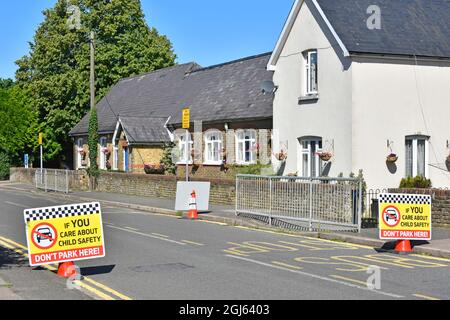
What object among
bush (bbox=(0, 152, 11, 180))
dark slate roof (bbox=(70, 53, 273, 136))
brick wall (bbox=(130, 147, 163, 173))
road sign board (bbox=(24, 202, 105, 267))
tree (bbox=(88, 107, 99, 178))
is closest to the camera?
road sign board (bbox=(24, 202, 105, 267))

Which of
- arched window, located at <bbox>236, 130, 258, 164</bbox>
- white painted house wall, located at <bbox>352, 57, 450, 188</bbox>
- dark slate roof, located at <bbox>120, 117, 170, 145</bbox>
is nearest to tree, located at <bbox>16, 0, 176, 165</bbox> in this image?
dark slate roof, located at <bbox>120, 117, 170, 145</bbox>

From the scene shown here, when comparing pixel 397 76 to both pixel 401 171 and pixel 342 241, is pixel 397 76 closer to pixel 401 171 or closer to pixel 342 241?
pixel 401 171

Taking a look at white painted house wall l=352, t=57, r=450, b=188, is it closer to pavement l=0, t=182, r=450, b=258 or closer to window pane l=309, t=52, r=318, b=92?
window pane l=309, t=52, r=318, b=92

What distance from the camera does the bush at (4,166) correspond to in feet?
190

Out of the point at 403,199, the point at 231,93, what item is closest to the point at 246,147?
the point at 231,93

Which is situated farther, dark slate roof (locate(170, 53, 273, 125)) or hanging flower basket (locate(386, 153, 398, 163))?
dark slate roof (locate(170, 53, 273, 125))

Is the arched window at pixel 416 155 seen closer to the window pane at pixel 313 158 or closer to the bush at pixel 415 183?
the bush at pixel 415 183

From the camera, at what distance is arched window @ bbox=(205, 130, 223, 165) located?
106 feet

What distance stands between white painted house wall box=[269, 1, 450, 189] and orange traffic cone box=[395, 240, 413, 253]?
8184mm

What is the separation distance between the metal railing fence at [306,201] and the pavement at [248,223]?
433 millimetres

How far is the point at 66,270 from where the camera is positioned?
10602mm

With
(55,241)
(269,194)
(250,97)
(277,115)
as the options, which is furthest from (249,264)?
(250,97)

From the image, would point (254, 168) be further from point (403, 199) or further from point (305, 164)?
point (403, 199)

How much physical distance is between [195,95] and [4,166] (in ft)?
91.9
